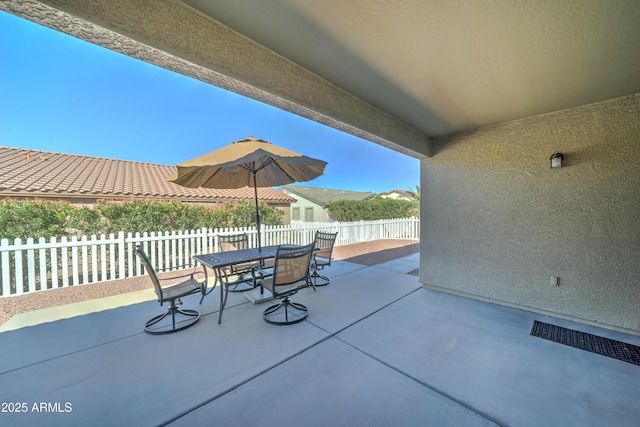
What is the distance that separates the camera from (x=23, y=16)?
55.6 inches

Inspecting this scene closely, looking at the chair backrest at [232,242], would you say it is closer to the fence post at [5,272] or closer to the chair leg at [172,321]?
the chair leg at [172,321]

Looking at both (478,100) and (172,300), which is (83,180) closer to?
(172,300)

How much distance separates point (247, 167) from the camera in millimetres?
4613

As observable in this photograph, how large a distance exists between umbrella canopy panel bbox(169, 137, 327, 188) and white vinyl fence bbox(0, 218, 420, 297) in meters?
1.60

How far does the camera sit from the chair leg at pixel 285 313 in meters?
3.45

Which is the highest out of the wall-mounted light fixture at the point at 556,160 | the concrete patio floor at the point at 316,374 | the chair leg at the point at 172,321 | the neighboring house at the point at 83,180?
the neighboring house at the point at 83,180

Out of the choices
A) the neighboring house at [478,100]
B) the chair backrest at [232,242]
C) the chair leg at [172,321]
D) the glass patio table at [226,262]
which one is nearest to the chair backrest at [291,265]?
the glass patio table at [226,262]

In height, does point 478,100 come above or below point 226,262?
above

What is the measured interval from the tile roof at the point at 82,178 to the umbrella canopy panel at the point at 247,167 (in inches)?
136

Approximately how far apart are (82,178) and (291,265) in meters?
10.4

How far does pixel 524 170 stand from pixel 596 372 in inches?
108

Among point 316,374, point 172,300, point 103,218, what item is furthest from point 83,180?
point 316,374

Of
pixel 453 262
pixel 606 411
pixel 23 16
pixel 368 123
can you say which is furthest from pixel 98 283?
pixel 606 411

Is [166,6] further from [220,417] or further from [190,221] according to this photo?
[190,221]
